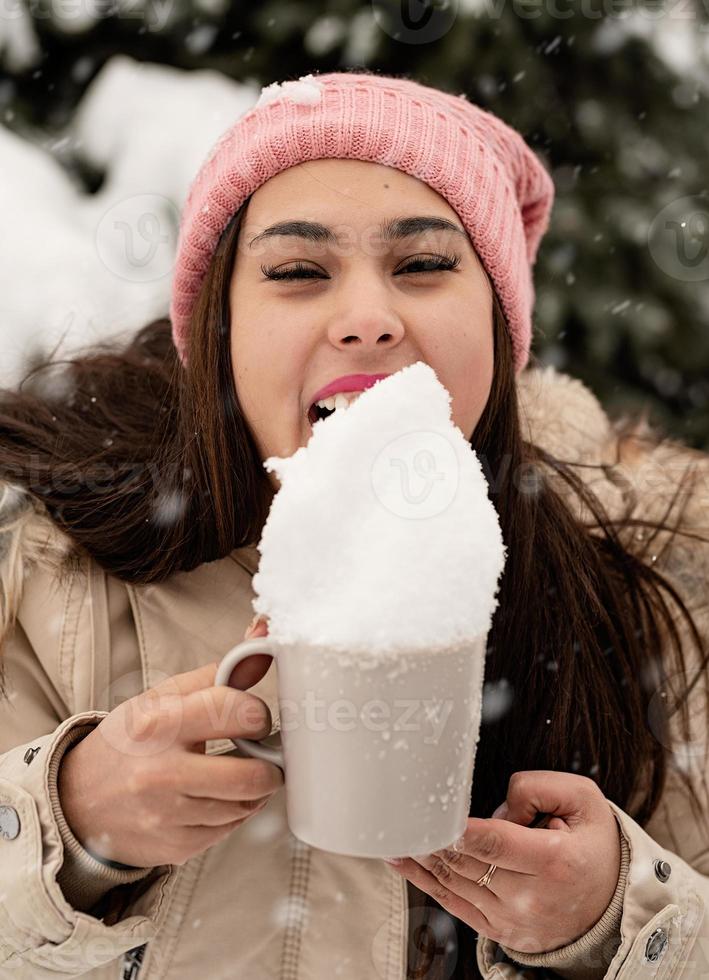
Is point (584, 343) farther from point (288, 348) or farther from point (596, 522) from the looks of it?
point (288, 348)

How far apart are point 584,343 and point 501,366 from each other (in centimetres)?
155

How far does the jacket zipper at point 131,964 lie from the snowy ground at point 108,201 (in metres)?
1.56

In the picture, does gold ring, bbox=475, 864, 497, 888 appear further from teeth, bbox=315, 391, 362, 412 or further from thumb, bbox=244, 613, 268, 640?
teeth, bbox=315, 391, 362, 412

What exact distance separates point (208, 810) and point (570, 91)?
250cm

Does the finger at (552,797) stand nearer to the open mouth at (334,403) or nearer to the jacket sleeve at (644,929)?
the jacket sleeve at (644,929)

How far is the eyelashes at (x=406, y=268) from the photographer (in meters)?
1.45

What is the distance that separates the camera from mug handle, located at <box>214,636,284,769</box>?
101 centimetres

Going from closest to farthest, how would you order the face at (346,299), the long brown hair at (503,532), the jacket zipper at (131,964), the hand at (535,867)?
the hand at (535,867) → the face at (346,299) → the jacket zipper at (131,964) → the long brown hair at (503,532)

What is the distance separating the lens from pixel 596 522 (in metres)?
2.00

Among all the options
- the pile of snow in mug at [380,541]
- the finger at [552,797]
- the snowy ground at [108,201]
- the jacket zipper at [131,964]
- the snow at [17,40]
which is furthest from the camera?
the snow at [17,40]

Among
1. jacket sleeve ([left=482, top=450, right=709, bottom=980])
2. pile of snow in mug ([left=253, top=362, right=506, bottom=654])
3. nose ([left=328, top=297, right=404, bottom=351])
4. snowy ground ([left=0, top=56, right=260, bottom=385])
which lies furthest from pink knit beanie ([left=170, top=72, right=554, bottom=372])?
snowy ground ([left=0, top=56, right=260, bottom=385])

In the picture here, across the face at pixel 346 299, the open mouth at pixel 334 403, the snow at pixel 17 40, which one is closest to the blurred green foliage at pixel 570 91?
the snow at pixel 17 40

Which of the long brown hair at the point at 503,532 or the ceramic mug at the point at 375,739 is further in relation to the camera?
the long brown hair at the point at 503,532

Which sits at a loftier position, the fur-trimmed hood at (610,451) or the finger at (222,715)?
the finger at (222,715)
